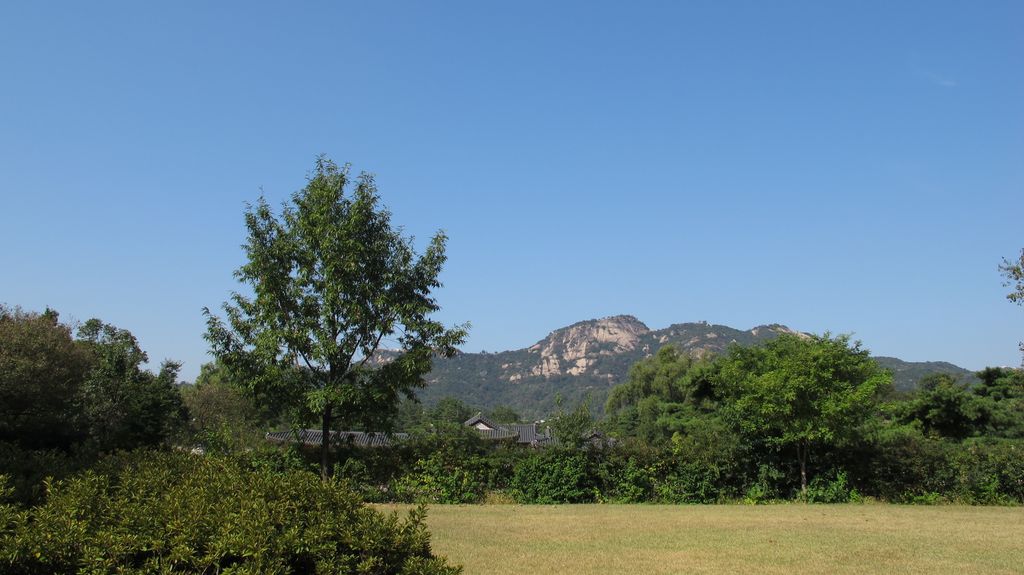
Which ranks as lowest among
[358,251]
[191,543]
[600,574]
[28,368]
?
[600,574]

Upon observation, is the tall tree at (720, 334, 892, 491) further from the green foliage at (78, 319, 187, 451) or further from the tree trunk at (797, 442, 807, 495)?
the green foliage at (78, 319, 187, 451)

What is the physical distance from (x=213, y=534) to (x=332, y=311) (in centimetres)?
1109

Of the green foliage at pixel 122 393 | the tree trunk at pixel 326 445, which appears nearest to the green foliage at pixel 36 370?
the green foliage at pixel 122 393

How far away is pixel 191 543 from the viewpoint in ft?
12.4

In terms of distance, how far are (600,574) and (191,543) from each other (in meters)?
4.82

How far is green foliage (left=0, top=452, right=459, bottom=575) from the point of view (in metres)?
3.63

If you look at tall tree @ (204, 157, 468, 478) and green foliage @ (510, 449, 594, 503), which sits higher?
tall tree @ (204, 157, 468, 478)

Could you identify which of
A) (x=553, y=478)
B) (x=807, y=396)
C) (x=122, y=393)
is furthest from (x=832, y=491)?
(x=122, y=393)

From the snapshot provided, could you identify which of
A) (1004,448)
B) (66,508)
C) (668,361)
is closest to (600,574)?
(66,508)

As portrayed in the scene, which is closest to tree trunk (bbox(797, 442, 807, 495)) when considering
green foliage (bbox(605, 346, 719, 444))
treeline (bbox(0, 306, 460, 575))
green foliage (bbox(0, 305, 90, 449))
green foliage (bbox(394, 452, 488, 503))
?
green foliage (bbox(394, 452, 488, 503))

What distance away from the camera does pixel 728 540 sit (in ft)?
32.0

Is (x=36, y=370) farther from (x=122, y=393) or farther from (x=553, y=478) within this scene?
(x=553, y=478)

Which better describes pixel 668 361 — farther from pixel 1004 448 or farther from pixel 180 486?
pixel 180 486

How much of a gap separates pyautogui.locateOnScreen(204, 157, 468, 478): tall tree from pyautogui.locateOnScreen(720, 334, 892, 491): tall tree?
714cm
